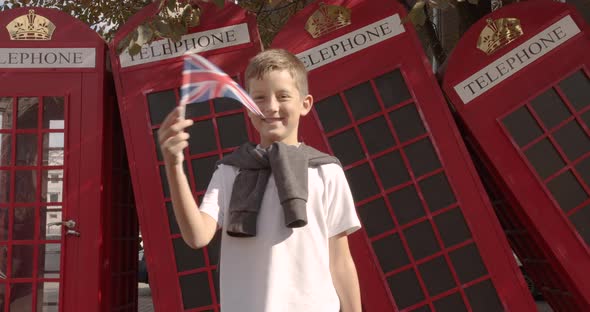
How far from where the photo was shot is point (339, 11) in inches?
171

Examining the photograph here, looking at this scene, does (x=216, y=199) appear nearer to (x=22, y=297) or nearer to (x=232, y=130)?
(x=232, y=130)

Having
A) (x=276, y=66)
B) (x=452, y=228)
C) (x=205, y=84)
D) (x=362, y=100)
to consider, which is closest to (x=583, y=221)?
(x=452, y=228)

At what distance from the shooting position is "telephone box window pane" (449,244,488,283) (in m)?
4.11

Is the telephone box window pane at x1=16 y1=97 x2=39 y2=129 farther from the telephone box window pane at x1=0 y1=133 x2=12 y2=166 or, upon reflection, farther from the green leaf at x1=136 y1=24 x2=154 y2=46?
the green leaf at x1=136 y1=24 x2=154 y2=46

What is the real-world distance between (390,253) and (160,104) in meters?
1.71

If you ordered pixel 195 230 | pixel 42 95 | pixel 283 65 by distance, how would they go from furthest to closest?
pixel 42 95 < pixel 283 65 < pixel 195 230

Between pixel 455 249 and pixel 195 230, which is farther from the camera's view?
pixel 455 249

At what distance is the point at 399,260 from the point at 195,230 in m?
2.54

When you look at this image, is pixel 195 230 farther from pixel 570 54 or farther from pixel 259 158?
pixel 570 54

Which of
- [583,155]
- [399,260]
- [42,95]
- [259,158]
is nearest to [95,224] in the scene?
[42,95]

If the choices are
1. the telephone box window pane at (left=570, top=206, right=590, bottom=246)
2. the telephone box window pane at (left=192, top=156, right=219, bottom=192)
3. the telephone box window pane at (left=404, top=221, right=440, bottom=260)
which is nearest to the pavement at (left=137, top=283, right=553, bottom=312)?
the telephone box window pane at (left=570, top=206, right=590, bottom=246)

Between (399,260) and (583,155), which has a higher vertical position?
(583,155)

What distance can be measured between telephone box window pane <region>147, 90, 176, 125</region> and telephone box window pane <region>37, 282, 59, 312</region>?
1.22 metres

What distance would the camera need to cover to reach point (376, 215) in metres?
4.23
